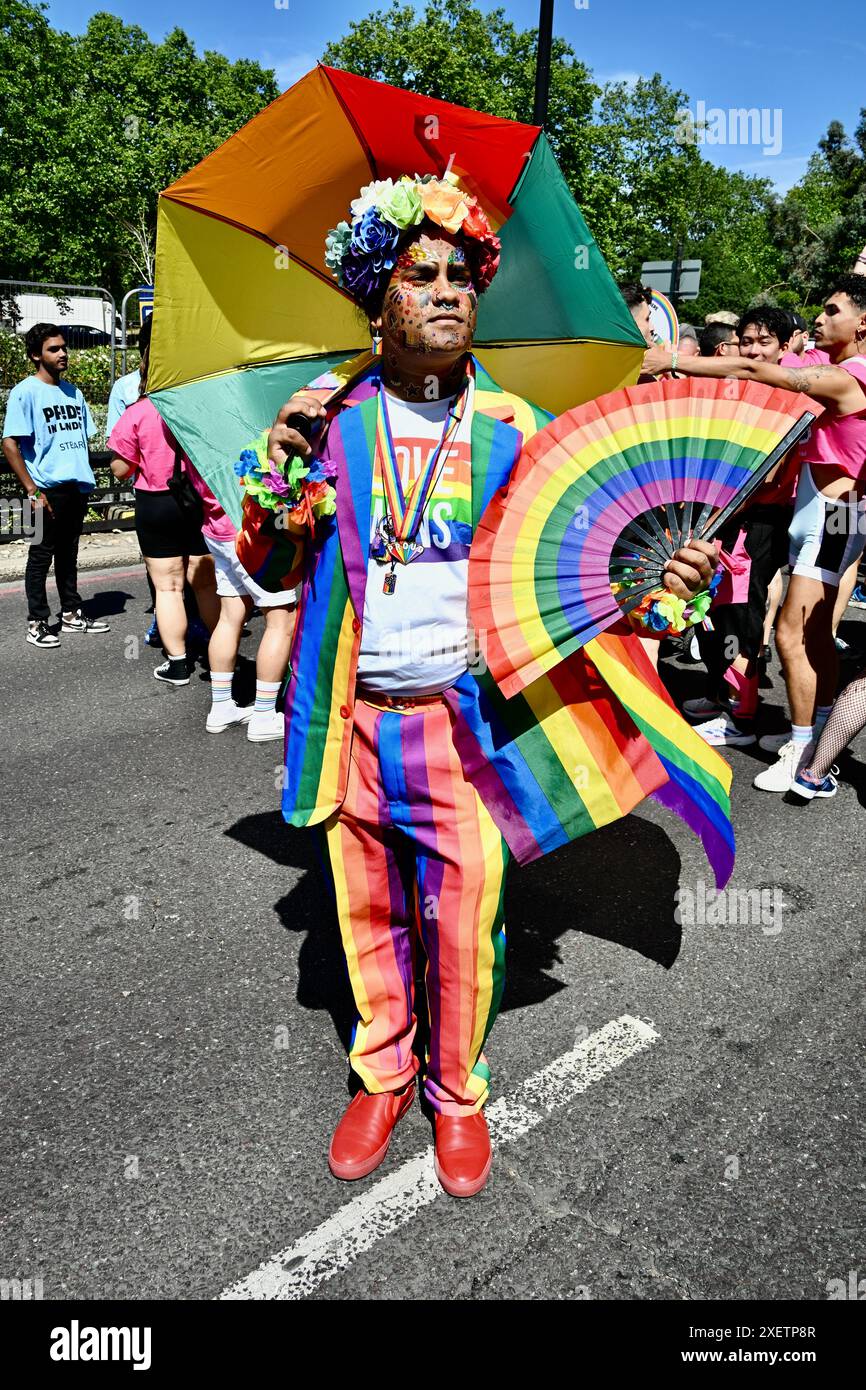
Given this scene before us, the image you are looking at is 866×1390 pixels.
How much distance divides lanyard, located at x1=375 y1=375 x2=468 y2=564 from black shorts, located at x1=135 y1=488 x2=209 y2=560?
373 cm

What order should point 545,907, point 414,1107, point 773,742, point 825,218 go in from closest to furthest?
point 414,1107 → point 545,907 → point 773,742 → point 825,218

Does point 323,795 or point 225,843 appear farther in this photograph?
point 225,843

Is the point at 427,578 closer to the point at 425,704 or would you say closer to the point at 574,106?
the point at 425,704

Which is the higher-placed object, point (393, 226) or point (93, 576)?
point (393, 226)

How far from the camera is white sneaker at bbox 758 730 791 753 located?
199 inches

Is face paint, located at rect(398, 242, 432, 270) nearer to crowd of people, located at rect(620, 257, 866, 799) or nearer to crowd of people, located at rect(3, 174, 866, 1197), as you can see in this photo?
crowd of people, located at rect(3, 174, 866, 1197)

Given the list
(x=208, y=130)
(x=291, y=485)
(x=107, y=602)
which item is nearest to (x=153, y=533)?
(x=107, y=602)

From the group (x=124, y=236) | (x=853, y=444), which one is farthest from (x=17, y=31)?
(x=853, y=444)

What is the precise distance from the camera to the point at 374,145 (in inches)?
87.0

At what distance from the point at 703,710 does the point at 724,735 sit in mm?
375

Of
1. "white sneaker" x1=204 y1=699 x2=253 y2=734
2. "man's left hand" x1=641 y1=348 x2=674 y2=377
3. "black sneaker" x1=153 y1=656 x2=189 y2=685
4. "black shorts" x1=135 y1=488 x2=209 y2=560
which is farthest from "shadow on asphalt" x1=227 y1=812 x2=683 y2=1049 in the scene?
"black shorts" x1=135 y1=488 x2=209 y2=560

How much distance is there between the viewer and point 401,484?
215 cm
